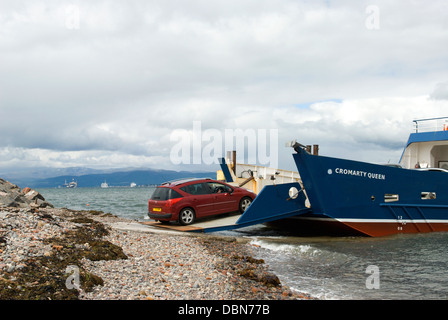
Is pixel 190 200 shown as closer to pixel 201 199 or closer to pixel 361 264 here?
pixel 201 199

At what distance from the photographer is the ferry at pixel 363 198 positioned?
13539 millimetres

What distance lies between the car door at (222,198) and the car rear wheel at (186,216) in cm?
109

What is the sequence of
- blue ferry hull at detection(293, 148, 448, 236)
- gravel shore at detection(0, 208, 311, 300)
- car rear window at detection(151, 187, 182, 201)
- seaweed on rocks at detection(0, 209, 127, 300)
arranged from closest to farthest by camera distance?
1. seaweed on rocks at detection(0, 209, 127, 300)
2. gravel shore at detection(0, 208, 311, 300)
3. blue ferry hull at detection(293, 148, 448, 236)
4. car rear window at detection(151, 187, 182, 201)

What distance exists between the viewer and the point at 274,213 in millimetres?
14070

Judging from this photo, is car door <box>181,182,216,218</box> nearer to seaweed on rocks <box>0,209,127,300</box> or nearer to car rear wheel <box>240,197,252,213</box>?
car rear wheel <box>240,197,252,213</box>

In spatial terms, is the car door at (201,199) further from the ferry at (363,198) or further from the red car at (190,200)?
the ferry at (363,198)

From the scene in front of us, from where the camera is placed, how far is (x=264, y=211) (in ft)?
45.3

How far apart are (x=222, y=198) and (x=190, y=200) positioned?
4.96 feet

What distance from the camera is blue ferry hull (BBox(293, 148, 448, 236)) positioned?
13.5 m

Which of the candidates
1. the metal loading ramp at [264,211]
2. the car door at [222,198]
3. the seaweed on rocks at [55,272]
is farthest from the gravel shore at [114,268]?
the car door at [222,198]

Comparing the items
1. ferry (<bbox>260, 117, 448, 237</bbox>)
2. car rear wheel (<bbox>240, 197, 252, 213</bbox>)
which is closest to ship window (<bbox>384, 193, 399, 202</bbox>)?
ferry (<bbox>260, 117, 448, 237</bbox>)

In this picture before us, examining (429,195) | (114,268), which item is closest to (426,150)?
(429,195)

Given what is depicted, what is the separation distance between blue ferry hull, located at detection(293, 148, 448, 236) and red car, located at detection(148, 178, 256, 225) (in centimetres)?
329
